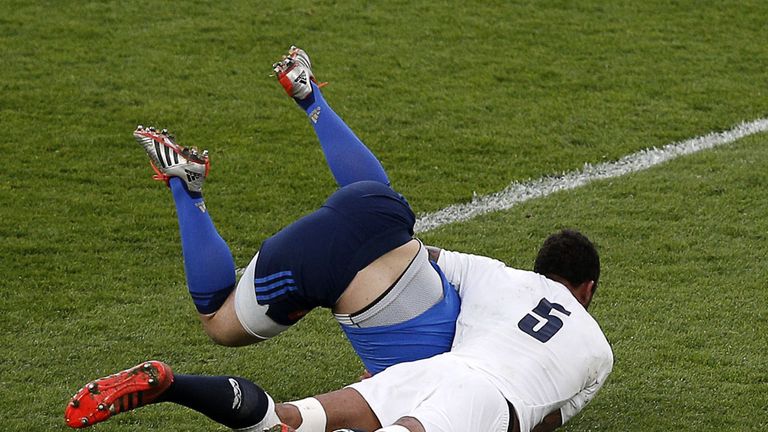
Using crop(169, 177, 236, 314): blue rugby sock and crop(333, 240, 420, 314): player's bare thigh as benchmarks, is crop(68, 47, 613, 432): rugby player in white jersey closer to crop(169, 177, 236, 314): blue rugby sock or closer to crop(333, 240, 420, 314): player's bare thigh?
crop(333, 240, 420, 314): player's bare thigh

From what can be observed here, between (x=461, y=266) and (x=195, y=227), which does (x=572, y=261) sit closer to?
(x=461, y=266)

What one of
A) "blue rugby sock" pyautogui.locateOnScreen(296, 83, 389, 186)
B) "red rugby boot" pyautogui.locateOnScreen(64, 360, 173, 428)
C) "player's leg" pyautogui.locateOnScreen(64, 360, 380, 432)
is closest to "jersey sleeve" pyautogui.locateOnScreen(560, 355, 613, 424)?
"player's leg" pyautogui.locateOnScreen(64, 360, 380, 432)

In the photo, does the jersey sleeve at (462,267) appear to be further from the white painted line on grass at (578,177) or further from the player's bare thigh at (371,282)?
the white painted line on grass at (578,177)

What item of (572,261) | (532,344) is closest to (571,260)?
(572,261)

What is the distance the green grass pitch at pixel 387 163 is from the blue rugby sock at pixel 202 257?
0.52m

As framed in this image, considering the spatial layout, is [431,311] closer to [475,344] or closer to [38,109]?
[475,344]

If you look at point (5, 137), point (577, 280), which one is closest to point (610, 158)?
point (577, 280)

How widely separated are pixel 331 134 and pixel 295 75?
297 mm

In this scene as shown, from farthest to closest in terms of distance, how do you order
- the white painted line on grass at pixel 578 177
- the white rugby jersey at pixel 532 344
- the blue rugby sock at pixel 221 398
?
the white painted line on grass at pixel 578 177 → the white rugby jersey at pixel 532 344 → the blue rugby sock at pixel 221 398

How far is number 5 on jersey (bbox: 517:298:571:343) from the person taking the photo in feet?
14.3

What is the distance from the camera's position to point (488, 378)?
4.18m

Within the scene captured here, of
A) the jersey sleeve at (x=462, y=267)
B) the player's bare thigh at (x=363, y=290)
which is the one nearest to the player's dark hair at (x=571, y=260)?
the jersey sleeve at (x=462, y=267)

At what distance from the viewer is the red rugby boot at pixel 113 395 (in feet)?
12.4

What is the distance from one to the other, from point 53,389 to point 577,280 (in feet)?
7.05
